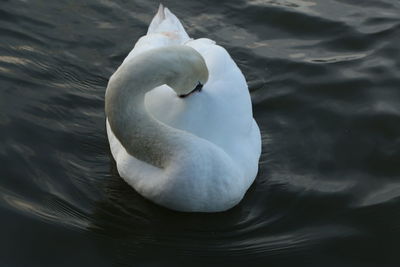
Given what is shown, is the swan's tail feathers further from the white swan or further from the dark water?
the white swan

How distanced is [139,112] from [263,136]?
1.69 m

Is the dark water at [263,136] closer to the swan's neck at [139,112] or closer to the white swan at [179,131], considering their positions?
the white swan at [179,131]

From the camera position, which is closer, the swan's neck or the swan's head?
the swan's neck

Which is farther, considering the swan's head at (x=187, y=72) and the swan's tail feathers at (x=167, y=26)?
the swan's tail feathers at (x=167, y=26)

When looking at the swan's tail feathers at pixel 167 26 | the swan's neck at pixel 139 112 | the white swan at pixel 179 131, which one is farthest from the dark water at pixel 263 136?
the swan's tail feathers at pixel 167 26

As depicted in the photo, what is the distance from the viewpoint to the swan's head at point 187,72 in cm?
503

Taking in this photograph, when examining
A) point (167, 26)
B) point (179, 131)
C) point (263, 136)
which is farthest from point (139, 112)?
point (167, 26)

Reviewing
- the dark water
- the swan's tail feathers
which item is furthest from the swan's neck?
the swan's tail feathers

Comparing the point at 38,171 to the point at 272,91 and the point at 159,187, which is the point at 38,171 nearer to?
the point at 159,187

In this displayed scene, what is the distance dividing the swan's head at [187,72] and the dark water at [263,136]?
2.76 ft

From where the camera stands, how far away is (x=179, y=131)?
518cm

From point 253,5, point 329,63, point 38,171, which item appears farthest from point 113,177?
point 253,5

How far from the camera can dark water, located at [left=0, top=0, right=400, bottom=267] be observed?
510cm

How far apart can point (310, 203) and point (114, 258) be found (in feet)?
4.91
